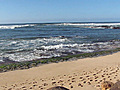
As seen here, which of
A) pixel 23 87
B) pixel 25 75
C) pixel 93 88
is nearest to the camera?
pixel 93 88

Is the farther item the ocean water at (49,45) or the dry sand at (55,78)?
the ocean water at (49,45)

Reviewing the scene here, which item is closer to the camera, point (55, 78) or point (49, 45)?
point (55, 78)

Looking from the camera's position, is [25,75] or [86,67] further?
[86,67]

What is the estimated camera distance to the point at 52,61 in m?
11.0

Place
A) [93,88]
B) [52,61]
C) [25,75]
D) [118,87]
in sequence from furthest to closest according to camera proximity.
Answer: [52,61], [25,75], [93,88], [118,87]

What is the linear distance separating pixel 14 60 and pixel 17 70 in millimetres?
2345

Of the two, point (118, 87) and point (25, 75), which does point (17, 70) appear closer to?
point (25, 75)

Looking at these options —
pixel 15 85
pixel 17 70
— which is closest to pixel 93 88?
pixel 15 85

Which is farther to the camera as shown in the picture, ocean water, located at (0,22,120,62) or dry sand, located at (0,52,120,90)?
ocean water, located at (0,22,120,62)

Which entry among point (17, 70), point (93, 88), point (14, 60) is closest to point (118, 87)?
point (93, 88)

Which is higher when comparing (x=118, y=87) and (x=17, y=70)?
(x=118, y=87)

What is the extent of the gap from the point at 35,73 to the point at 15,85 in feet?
5.55

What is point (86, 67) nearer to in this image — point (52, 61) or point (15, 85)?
Answer: point (52, 61)

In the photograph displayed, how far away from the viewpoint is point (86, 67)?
371 inches
